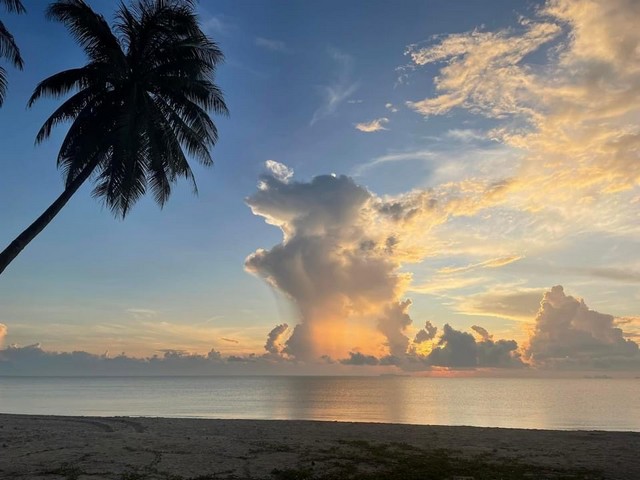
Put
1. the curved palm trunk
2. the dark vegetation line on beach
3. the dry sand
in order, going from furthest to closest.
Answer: the curved palm trunk < the dry sand < the dark vegetation line on beach

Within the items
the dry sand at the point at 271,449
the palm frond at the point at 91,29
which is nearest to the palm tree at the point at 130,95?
the palm frond at the point at 91,29

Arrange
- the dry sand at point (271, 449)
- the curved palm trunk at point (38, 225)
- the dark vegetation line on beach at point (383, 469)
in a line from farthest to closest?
the curved palm trunk at point (38, 225) < the dry sand at point (271, 449) < the dark vegetation line on beach at point (383, 469)

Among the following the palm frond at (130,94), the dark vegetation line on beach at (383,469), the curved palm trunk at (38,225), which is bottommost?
the dark vegetation line on beach at (383,469)

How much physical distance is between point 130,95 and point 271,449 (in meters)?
15.2

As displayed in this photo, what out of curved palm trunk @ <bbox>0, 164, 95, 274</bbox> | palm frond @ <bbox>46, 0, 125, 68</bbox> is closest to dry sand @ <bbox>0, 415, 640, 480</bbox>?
curved palm trunk @ <bbox>0, 164, 95, 274</bbox>

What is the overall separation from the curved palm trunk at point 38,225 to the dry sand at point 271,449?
6576 mm

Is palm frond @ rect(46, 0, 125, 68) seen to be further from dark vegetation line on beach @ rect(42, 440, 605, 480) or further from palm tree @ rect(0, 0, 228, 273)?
dark vegetation line on beach @ rect(42, 440, 605, 480)

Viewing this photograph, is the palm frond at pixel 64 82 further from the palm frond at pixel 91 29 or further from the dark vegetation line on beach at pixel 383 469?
the dark vegetation line on beach at pixel 383 469

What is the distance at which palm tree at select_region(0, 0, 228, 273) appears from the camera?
66.3ft

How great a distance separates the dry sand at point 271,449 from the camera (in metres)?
14.0

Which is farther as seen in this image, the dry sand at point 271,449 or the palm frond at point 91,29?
the palm frond at point 91,29

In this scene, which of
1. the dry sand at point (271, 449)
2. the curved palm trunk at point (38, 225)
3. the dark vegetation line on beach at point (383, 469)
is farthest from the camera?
the curved palm trunk at point (38, 225)

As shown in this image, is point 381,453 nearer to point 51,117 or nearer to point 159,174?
point 159,174

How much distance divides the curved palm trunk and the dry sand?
6.58 m
